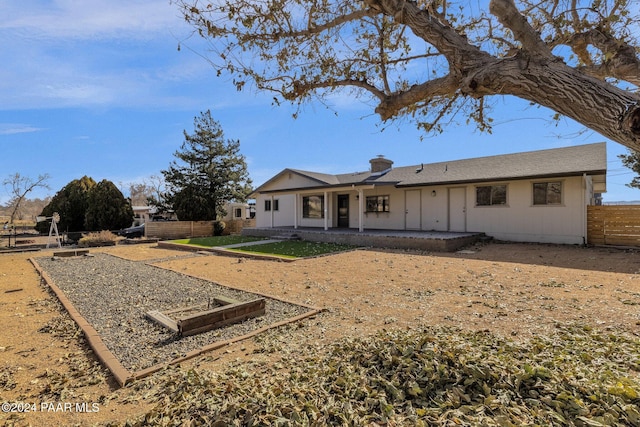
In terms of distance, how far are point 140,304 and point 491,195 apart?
14.3 m

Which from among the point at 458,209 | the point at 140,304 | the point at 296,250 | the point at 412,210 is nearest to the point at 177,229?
the point at 296,250

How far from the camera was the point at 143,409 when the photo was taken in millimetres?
2674

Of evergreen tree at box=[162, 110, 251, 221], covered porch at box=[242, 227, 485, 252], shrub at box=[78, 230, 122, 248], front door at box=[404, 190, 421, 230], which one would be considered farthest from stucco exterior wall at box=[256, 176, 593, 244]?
shrub at box=[78, 230, 122, 248]

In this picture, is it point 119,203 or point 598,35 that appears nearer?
point 598,35

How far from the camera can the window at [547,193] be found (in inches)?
492

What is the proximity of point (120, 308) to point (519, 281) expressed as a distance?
835cm

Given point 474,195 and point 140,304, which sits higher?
point 474,195

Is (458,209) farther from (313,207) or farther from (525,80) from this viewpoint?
(525,80)

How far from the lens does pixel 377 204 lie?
59.9 feet

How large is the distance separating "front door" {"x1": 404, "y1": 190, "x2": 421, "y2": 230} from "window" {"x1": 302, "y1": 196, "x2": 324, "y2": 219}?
5522mm

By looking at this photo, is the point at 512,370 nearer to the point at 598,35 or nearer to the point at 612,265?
the point at 598,35

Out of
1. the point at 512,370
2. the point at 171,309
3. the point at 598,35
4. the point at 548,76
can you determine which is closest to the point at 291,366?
the point at 512,370

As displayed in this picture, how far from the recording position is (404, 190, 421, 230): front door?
16.5 metres

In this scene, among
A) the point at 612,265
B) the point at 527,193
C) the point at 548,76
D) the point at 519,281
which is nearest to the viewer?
the point at 548,76
